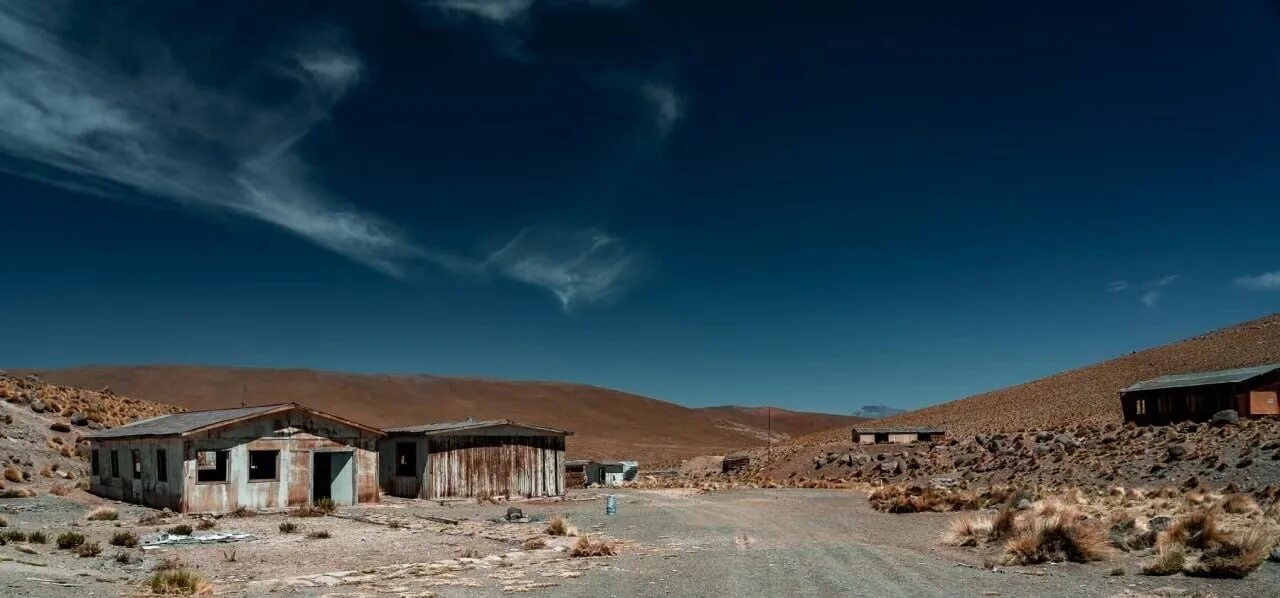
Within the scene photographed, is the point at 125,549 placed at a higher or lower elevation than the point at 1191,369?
lower

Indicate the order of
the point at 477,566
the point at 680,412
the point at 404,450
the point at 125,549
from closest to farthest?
the point at 477,566
the point at 125,549
the point at 404,450
the point at 680,412

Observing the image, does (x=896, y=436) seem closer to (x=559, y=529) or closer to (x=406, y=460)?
(x=406, y=460)

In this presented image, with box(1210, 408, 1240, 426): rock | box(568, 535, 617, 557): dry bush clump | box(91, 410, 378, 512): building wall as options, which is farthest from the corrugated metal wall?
box(1210, 408, 1240, 426): rock

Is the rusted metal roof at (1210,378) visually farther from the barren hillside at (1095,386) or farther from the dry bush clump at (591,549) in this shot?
the dry bush clump at (591,549)

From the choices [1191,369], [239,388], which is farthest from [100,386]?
[1191,369]

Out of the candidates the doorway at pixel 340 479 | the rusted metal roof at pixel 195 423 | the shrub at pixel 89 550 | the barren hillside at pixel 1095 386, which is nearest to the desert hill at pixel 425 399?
the barren hillside at pixel 1095 386

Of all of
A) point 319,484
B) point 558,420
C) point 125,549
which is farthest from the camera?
point 558,420

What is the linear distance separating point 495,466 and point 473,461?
3.13 ft

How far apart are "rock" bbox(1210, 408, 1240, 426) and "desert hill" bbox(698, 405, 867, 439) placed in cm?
10176

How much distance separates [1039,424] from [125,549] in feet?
183

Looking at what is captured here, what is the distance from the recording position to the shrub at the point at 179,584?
478 inches

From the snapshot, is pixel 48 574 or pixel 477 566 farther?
pixel 477 566

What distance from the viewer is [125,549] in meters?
17.0

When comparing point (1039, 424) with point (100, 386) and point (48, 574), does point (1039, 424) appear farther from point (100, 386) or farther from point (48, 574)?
point (100, 386)
